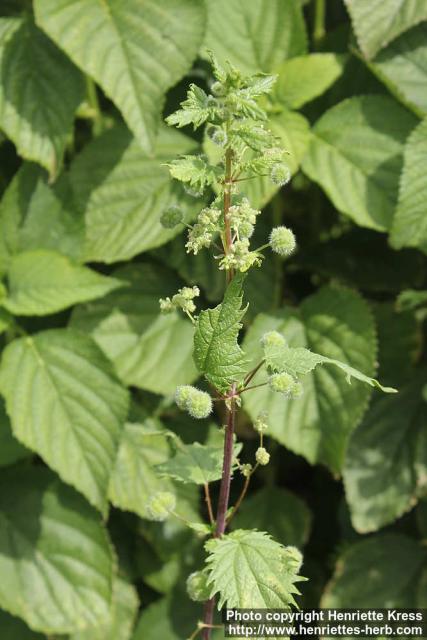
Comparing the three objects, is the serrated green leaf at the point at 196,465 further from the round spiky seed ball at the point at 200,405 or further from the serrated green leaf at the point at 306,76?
the serrated green leaf at the point at 306,76

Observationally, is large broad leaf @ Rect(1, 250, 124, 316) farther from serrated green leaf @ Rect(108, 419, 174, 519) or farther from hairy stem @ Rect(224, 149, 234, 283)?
hairy stem @ Rect(224, 149, 234, 283)

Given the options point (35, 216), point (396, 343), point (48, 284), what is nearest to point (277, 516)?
point (396, 343)

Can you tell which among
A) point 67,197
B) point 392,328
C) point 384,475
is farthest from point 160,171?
point 384,475

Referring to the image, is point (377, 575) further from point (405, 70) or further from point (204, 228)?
point (204, 228)

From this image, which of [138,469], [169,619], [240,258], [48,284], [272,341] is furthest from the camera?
[169,619]

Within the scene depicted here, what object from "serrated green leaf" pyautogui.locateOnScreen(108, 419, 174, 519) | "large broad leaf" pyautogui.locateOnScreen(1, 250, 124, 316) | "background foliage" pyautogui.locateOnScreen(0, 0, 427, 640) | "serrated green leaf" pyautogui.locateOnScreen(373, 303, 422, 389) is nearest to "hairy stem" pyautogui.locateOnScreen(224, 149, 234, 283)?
"background foliage" pyautogui.locateOnScreen(0, 0, 427, 640)

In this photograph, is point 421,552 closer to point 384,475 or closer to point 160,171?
point 384,475
